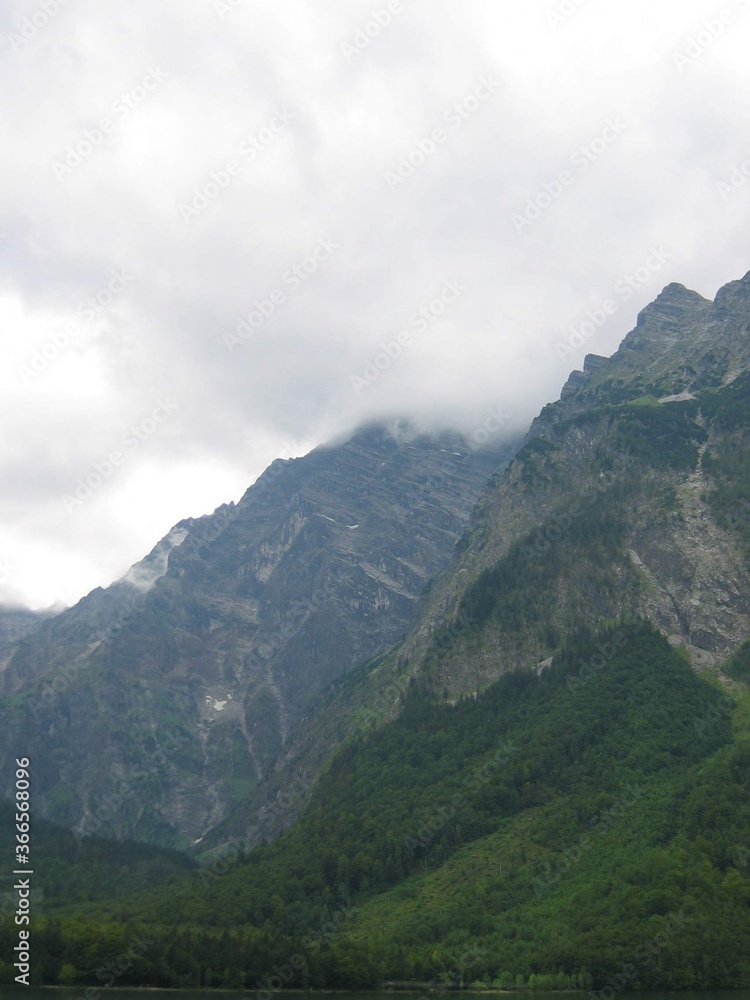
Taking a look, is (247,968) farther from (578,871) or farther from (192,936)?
(578,871)

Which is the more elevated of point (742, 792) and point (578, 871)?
point (742, 792)

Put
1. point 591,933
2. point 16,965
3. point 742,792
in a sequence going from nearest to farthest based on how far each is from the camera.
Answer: point 16,965 < point 591,933 < point 742,792

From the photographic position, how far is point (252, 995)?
142 meters

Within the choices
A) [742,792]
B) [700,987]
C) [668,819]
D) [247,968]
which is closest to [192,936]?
[247,968]

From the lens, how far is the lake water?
427 feet

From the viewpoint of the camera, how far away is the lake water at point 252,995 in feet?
427

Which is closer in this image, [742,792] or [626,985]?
[626,985]

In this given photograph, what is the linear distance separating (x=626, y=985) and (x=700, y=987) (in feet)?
41.0

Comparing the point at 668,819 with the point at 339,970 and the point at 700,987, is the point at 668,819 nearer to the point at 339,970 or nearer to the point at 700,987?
the point at 700,987

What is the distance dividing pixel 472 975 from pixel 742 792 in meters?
75.6

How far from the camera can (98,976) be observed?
463 ft

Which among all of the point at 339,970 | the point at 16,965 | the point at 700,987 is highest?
the point at 16,965

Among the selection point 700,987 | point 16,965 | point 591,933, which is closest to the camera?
point 16,965

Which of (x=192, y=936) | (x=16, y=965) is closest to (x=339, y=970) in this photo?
(x=192, y=936)
